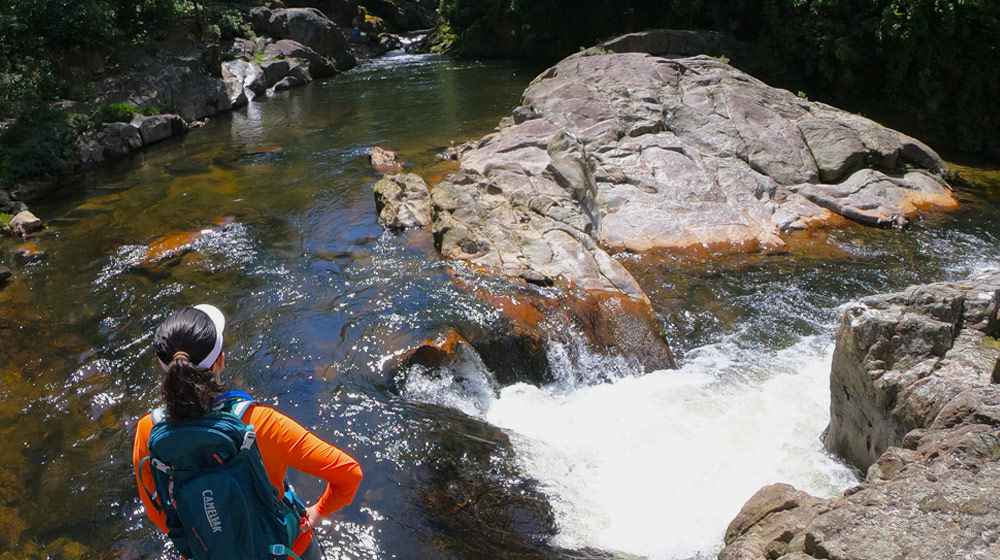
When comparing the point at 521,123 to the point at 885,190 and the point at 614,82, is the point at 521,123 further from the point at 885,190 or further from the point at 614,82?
the point at 885,190

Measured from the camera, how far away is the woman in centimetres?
236

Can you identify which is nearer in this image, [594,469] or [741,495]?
[741,495]

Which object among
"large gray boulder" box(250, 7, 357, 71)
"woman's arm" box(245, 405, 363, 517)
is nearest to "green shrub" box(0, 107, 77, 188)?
"large gray boulder" box(250, 7, 357, 71)

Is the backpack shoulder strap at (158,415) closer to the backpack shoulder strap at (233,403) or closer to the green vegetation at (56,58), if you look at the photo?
the backpack shoulder strap at (233,403)

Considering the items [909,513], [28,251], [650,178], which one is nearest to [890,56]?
[650,178]

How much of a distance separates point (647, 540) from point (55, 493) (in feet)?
15.4

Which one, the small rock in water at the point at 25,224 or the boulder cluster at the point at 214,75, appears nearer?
the small rock in water at the point at 25,224

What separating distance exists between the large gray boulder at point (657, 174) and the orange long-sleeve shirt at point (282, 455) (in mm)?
5586

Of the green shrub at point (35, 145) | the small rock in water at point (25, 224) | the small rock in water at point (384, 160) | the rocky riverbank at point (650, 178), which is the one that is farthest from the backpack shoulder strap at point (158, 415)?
the green shrub at point (35, 145)

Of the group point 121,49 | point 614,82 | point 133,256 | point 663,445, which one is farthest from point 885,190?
point 121,49

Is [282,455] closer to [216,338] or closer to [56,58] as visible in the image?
[216,338]

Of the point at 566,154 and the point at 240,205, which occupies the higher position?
the point at 566,154

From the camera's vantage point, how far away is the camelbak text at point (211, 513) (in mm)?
2451

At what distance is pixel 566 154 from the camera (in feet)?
36.2
